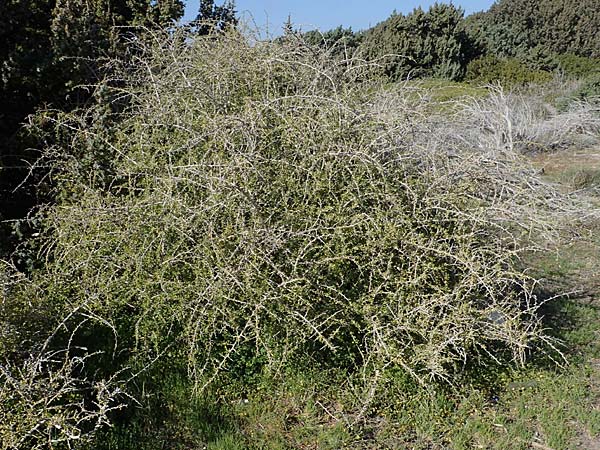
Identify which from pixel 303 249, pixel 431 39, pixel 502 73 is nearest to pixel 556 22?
pixel 502 73

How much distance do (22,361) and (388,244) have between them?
2018mm

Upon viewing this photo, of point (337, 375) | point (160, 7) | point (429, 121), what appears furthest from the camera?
point (160, 7)

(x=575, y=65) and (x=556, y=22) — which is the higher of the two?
(x=556, y=22)

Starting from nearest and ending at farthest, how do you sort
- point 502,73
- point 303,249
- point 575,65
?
point 303,249 < point 502,73 < point 575,65

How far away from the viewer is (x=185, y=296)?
146 inches

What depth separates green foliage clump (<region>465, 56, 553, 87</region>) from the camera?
666 inches

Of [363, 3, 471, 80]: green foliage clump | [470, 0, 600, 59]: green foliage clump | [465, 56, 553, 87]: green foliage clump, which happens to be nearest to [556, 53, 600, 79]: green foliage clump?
[465, 56, 553, 87]: green foliage clump

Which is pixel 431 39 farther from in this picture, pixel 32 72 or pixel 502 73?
pixel 32 72

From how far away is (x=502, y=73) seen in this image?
1734cm

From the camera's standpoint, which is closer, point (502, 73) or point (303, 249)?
point (303, 249)

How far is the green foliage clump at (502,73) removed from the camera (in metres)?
16.9

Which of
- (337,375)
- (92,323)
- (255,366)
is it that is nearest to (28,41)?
(92,323)

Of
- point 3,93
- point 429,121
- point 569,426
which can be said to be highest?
point 3,93

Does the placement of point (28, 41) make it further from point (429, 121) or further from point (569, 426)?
point (569, 426)
